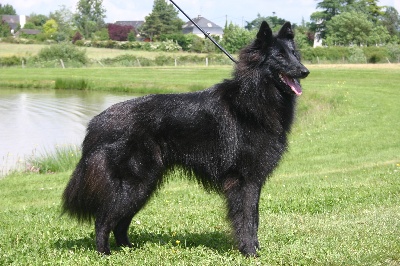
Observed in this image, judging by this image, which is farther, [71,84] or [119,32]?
[119,32]

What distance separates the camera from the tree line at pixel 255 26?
80875 mm

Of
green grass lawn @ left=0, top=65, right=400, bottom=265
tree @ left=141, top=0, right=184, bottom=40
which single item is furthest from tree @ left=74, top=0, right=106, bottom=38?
green grass lawn @ left=0, top=65, right=400, bottom=265

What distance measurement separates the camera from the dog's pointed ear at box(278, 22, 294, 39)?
5895 mm

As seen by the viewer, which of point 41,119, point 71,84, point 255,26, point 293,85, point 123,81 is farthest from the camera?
point 255,26

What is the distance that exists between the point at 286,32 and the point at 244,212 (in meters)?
1.82

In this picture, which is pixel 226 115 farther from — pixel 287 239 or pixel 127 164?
pixel 287 239

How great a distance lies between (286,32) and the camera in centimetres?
591

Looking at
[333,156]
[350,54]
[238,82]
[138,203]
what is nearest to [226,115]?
[238,82]

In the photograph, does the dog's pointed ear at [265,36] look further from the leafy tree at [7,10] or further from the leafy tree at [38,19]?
the leafy tree at [7,10]

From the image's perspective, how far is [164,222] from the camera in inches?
292

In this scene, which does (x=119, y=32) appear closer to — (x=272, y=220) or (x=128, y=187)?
(x=272, y=220)

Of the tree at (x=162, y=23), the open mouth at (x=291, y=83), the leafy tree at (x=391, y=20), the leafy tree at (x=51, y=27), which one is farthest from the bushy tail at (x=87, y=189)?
the leafy tree at (x=51, y=27)

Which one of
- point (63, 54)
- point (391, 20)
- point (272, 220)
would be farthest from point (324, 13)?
point (272, 220)

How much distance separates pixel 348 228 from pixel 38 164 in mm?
10692
